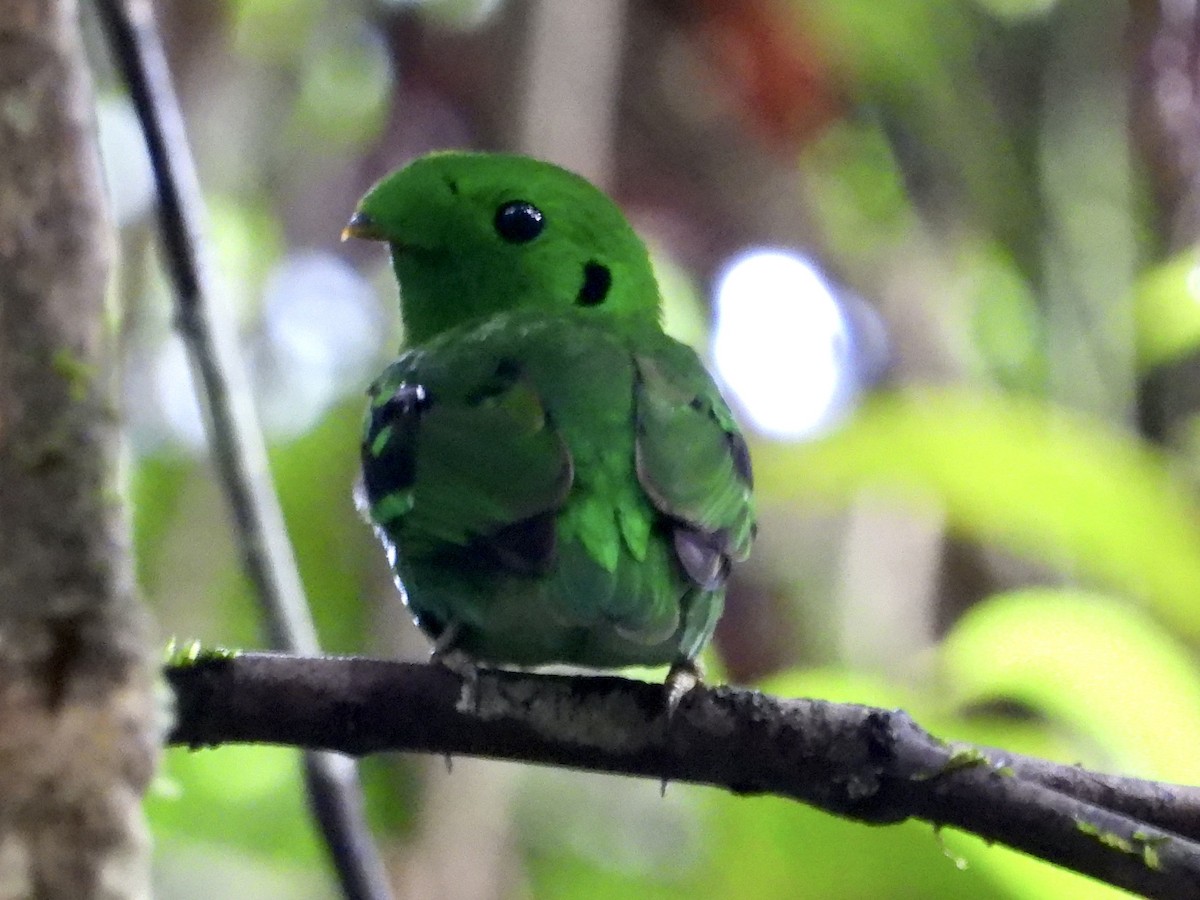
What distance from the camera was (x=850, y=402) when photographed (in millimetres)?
4336

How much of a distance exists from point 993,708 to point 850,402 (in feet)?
3.08

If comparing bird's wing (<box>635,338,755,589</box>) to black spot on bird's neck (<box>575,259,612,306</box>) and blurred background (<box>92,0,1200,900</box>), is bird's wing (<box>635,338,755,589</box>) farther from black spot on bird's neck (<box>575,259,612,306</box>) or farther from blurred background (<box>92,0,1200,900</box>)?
blurred background (<box>92,0,1200,900</box>)

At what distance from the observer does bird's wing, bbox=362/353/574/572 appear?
1.79m

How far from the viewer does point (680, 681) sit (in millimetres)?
1633

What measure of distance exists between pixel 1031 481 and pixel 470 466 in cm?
166

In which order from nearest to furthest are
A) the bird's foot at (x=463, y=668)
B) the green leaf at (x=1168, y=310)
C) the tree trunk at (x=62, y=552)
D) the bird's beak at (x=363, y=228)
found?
the tree trunk at (x=62, y=552)
the bird's foot at (x=463, y=668)
the bird's beak at (x=363, y=228)
the green leaf at (x=1168, y=310)

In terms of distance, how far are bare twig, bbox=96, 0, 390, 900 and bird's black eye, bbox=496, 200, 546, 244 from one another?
1.70 ft

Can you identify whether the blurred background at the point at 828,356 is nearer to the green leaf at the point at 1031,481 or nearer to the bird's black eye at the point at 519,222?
the green leaf at the point at 1031,481

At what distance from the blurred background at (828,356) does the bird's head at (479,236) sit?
740 millimetres

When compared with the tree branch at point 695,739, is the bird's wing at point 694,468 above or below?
above

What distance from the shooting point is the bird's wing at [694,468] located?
6.13 ft

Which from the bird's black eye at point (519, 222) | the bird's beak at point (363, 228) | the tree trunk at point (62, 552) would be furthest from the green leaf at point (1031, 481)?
the tree trunk at point (62, 552)

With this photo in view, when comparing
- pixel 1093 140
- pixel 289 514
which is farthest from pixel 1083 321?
pixel 289 514

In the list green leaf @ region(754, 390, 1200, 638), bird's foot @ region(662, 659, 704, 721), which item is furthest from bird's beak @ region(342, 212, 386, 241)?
green leaf @ region(754, 390, 1200, 638)
